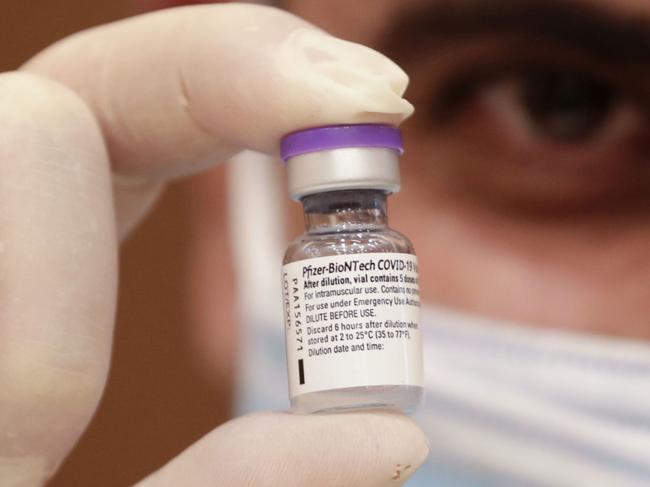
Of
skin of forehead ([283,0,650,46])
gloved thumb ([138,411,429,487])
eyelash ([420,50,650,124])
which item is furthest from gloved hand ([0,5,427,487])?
eyelash ([420,50,650,124])

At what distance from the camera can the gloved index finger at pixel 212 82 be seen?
62 cm

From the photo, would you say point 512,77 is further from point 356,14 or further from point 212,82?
point 212,82

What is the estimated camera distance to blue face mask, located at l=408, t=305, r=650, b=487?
0.98 meters

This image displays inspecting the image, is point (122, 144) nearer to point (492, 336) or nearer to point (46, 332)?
point (46, 332)

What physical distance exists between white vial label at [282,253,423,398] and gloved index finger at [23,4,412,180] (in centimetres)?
11

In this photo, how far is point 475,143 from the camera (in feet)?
4.38

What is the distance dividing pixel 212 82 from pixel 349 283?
0.21 m

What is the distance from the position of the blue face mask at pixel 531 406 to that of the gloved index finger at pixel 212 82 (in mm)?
457

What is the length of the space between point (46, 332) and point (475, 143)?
856 mm

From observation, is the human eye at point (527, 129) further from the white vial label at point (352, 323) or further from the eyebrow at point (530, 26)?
the white vial label at point (352, 323)

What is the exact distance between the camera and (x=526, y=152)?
133cm

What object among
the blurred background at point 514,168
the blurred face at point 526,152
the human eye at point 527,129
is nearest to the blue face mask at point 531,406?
the blurred background at point 514,168

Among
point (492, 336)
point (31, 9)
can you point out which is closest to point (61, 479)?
point (31, 9)

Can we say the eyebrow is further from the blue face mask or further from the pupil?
the blue face mask
